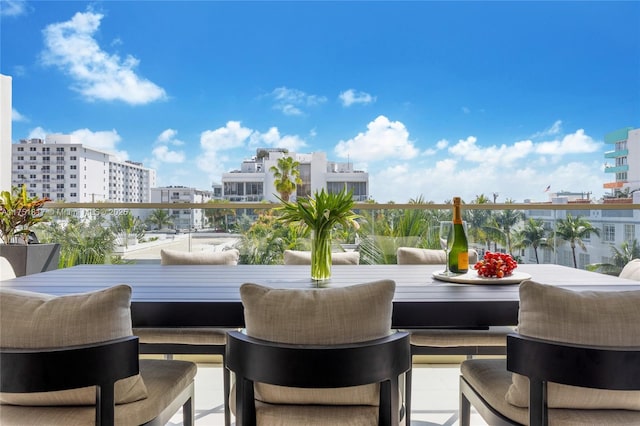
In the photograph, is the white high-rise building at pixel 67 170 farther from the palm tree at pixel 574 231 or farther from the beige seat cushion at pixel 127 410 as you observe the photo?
the beige seat cushion at pixel 127 410

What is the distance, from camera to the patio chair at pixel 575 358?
1213mm

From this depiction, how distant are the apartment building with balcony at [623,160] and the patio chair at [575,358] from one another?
31.8 metres

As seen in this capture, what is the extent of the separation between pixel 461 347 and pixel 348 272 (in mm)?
645

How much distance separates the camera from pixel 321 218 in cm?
207

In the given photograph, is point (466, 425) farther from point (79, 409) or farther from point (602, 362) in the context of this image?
point (79, 409)

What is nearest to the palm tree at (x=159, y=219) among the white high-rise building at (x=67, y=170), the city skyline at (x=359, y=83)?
the city skyline at (x=359, y=83)

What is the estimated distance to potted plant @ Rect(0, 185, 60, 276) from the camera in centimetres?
404

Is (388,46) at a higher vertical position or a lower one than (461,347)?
higher

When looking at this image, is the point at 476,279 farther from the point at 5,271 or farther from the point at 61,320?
the point at 5,271

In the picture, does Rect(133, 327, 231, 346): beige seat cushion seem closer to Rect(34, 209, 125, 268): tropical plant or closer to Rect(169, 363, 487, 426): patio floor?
Rect(169, 363, 487, 426): patio floor

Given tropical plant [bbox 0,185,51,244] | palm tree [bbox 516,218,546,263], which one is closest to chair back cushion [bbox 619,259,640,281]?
palm tree [bbox 516,218,546,263]

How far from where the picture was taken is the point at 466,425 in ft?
6.11

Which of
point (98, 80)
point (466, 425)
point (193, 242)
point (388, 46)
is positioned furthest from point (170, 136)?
point (466, 425)

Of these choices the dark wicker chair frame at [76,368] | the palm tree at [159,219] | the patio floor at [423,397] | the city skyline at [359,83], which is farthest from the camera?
the city skyline at [359,83]
